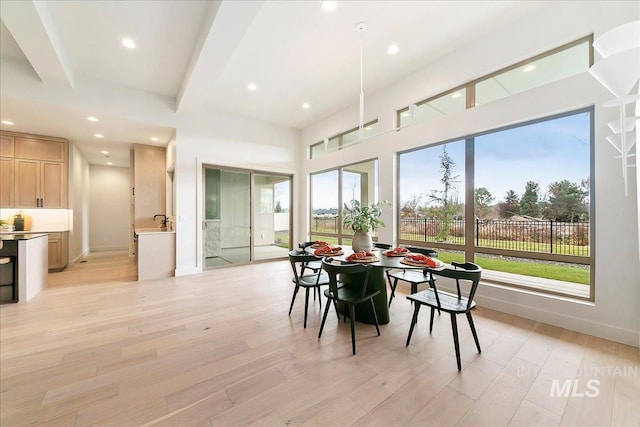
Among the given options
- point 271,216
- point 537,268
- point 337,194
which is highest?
point 337,194

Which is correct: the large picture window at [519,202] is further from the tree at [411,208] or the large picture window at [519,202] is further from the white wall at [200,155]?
the white wall at [200,155]

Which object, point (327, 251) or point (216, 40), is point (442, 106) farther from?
point (216, 40)

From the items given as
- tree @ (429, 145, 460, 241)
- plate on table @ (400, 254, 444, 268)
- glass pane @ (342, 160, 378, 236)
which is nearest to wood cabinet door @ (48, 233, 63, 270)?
glass pane @ (342, 160, 378, 236)

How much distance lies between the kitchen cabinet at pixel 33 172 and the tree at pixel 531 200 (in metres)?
8.85

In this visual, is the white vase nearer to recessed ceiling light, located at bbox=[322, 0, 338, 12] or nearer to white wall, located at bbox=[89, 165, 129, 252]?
recessed ceiling light, located at bbox=[322, 0, 338, 12]

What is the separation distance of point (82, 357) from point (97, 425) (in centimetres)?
104

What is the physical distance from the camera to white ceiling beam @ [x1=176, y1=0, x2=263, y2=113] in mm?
2426

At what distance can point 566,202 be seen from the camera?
9.55 ft

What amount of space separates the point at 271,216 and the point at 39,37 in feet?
15.7

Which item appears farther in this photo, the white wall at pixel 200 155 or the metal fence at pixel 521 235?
the white wall at pixel 200 155

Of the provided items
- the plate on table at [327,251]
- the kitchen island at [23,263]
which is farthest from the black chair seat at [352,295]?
the kitchen island at [23,263]

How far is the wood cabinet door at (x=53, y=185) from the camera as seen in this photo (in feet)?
17.7

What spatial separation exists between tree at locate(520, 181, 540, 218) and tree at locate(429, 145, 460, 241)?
0.85m

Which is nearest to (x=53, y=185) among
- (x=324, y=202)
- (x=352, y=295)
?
(x=324, y=202)
